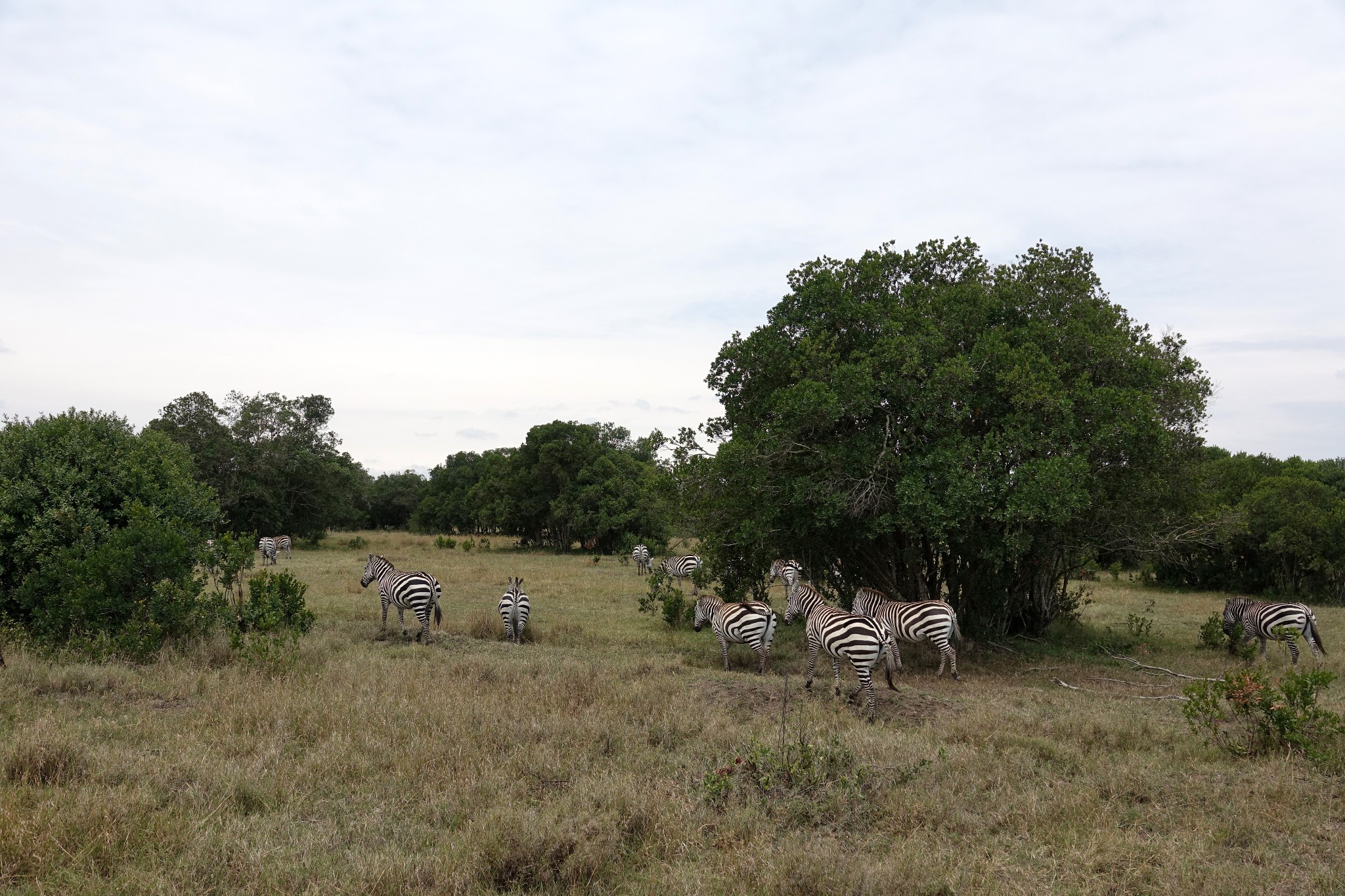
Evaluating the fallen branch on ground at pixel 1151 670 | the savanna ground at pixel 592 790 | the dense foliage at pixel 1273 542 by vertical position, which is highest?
the dense foliage at pixel 1273 542

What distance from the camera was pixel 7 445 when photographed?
13.4 m

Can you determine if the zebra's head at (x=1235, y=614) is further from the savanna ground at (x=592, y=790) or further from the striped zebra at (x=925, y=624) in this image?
the striped zebra at (x=925, y=624)

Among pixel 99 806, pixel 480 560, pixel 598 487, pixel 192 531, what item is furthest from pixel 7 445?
pixel 598 487

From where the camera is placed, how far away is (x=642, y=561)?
111ft

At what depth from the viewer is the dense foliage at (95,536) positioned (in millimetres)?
12125

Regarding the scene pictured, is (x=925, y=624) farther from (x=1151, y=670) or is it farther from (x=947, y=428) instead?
(x=1151, y=670)

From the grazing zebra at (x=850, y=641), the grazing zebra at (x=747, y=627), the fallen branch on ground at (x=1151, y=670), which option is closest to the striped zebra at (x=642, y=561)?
Result: the grazing zebra at (x=747, y=627)

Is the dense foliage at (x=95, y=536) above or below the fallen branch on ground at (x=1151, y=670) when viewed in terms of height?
above

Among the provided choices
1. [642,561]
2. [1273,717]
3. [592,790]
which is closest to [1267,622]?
[1273,717]

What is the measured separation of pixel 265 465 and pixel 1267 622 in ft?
150

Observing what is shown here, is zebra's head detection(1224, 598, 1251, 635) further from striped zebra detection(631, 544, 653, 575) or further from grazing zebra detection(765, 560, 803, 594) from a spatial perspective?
striped zebra detection(631, 544, 653, 575)

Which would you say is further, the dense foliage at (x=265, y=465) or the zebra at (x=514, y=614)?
the dense foliage at (x=265, y=465)

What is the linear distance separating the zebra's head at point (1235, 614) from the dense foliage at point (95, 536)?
22.2 m

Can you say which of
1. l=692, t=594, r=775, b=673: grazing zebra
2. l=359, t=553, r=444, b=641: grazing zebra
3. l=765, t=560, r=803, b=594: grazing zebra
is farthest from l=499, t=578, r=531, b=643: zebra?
l=765, t=560, r=803, b=594: grazing zebra
